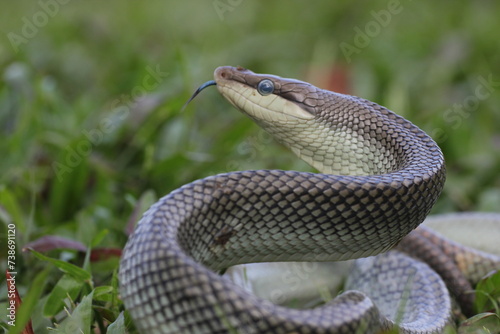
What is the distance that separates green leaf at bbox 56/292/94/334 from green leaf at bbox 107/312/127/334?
0.33ft

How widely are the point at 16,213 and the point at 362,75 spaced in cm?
421

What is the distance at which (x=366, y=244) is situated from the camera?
2896mm

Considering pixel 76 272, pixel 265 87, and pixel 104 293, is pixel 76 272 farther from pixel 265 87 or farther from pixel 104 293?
pixel 265 87

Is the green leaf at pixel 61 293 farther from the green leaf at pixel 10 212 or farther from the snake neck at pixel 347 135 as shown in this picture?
the snake neck at pixel 347 135

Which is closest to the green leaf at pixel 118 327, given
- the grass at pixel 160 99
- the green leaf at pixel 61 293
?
the grass at pixel 160 99

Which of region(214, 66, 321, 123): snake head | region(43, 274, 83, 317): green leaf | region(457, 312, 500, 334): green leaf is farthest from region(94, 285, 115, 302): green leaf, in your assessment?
region(457, 312, 500, 334): green leaf

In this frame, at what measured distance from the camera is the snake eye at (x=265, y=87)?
3.38 metres

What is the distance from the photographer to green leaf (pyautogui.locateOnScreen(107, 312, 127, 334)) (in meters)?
2.73

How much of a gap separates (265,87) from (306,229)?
2.85 feet

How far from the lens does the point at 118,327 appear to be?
2746mm

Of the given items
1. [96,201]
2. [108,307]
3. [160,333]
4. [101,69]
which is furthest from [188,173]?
[101,69]

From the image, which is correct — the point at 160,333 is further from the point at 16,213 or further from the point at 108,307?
the point at 16,213

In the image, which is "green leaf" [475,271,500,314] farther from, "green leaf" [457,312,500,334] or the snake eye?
the snake eye

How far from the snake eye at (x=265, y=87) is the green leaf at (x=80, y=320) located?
1.27 m
